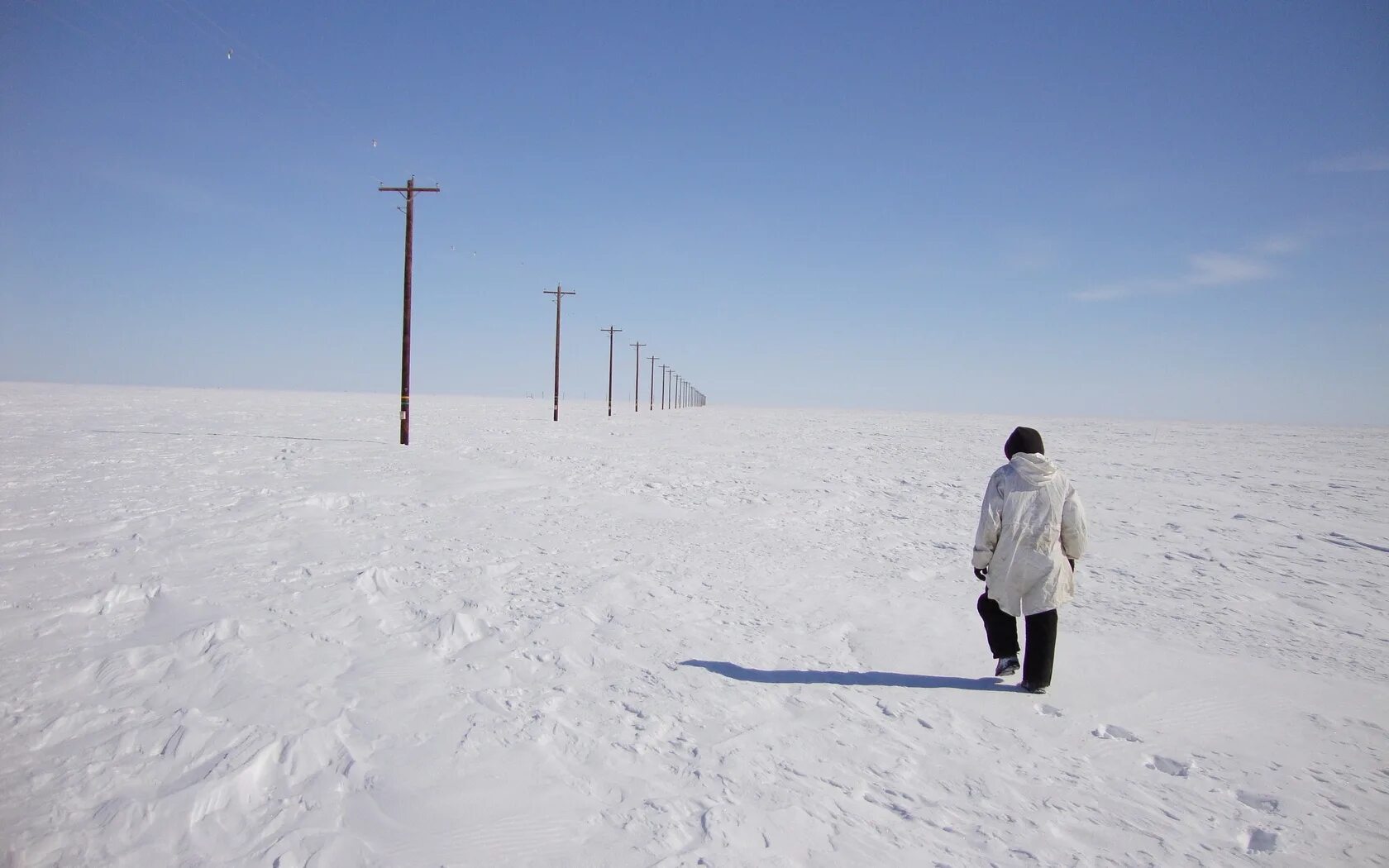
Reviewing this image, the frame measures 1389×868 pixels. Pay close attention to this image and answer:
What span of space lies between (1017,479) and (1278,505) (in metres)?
13.3

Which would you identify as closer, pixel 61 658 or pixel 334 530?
pixel 61 658

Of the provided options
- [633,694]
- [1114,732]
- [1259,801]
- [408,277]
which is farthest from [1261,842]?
[408,277]

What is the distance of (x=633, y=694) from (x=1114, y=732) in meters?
2.77

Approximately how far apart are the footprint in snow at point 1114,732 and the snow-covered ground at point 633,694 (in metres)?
0.08

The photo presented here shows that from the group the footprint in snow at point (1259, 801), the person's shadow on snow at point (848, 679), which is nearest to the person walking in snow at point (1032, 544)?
the person's shadow on snow at point (848, 679)

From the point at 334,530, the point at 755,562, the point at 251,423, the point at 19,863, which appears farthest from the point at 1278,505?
the point at 251,423

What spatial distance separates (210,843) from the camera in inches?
108

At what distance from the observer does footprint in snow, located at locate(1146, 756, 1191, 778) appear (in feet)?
12.0

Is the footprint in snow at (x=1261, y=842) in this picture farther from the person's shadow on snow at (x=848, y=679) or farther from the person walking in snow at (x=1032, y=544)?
the person's shadow on snow at (x=848, y=679)

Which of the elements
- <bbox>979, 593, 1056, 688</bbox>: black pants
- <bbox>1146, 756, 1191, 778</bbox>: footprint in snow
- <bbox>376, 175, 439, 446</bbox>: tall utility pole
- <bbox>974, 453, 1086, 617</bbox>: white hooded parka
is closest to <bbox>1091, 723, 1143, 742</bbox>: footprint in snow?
<bbox>1146, 756, 1191, 778</bbox>: footprint in snow

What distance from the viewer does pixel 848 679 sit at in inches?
185

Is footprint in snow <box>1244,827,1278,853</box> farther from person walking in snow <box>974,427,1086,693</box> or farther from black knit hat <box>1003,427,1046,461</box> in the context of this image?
black knit hat <box>1003,427,1046,461</box>

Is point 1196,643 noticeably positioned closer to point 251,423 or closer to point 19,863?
point 19,863

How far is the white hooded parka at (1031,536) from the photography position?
14.2ft
